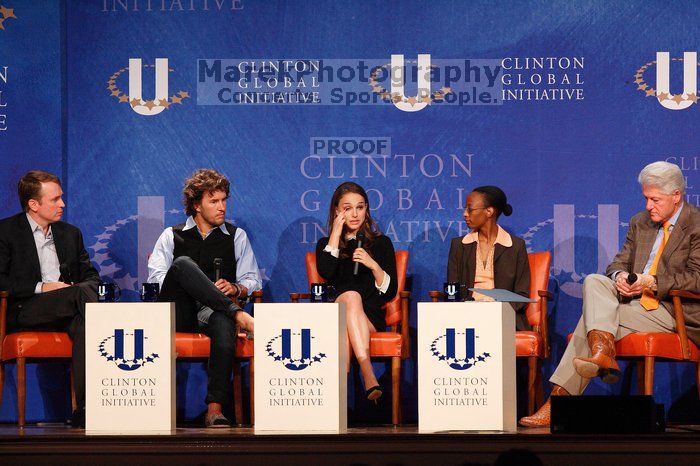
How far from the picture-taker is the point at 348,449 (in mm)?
3699

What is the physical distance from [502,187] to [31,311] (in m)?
2.75

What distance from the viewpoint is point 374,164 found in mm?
5859

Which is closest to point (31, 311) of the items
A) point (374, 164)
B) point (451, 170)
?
point (374, 164)

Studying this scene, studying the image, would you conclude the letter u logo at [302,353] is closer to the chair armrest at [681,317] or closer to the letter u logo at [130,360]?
the letter u logo at [130,360]

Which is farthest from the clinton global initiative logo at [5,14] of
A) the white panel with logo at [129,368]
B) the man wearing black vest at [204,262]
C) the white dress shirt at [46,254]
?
the white panel with logo at [129,368]

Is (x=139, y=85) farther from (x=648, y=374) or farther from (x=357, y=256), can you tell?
(x=648, y=374)

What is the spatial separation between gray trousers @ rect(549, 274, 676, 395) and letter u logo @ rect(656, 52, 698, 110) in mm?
1504

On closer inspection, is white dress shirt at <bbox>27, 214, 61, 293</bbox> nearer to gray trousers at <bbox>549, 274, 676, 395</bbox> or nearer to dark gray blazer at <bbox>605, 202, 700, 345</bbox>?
gray trousers at <bbox>549, 274, 676, 395</bbox>

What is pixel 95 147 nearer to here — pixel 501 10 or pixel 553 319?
pixel 501 10

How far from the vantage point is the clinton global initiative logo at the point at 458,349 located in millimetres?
3988

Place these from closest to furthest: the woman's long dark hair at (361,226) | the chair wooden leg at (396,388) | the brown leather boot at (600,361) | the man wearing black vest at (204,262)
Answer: the brown leather boot at (600,361) → the man wearing black vest at (204,262) → the chair wooden leg at (396,388) → the woman's long dark hair at (361,226)

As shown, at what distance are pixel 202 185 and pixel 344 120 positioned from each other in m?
1.02

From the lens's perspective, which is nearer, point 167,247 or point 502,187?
point 167,247

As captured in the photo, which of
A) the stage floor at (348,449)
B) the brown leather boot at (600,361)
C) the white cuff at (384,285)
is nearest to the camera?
the stage floor at (348,449)
